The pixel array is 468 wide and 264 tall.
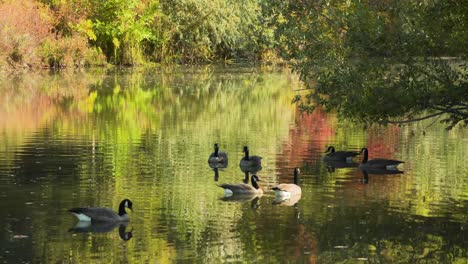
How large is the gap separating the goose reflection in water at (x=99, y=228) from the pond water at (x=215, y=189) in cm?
9

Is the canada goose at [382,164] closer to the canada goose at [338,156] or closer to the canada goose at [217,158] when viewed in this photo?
the canada goose at [338,156]

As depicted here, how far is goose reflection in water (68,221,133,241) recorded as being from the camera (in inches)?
685

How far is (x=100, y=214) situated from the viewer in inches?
711

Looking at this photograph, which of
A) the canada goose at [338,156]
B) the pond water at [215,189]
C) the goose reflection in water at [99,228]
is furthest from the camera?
the canada goose at [338,156]

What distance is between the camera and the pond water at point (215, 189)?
16.2m

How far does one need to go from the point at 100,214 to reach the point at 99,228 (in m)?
0.35

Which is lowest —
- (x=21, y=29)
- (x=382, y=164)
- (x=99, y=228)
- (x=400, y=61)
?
(x=99, y=228)

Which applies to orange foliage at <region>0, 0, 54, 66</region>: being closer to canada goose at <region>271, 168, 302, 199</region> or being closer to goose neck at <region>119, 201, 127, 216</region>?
canada goose at <region>271, 168, 302, 199</region>

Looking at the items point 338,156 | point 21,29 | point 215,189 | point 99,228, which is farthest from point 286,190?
point 21,29

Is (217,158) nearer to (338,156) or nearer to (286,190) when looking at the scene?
(338,156)

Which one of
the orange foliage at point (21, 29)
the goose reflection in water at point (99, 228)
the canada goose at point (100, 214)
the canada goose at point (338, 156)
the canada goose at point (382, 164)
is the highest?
the orange foliage at point (21, 29)

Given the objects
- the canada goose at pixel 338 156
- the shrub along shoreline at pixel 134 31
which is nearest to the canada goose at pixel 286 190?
the canada goose at pixel 338 156

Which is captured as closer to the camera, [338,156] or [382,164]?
[382,164]

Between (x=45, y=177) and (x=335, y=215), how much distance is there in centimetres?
782
